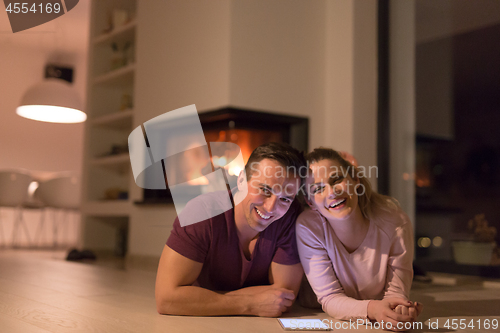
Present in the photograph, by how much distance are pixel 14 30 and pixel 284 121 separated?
17.3 ft

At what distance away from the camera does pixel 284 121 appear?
3.38m

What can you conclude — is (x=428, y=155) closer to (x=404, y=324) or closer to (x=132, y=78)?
(x=404, y=324)

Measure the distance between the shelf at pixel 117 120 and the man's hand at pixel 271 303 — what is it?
2.99 meters

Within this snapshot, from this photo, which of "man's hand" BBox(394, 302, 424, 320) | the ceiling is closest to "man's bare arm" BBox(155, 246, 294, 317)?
"man's hand" BBox(394, 302, 424, 320)

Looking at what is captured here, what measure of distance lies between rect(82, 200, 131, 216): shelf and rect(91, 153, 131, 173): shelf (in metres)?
0.39

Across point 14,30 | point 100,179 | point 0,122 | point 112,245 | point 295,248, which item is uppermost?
point 14,30

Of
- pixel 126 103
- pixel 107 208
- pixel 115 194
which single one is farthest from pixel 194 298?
pixel 126 103

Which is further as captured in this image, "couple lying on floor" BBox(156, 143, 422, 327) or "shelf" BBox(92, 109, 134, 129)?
"shelf" BBox(92, 109, 134, 129)

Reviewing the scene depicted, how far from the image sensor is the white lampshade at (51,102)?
409cm

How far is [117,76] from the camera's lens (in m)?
4.53

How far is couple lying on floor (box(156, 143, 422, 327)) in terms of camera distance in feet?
5.14

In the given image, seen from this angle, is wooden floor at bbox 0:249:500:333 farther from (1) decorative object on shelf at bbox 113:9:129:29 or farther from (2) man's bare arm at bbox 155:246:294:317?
(1) decorative object on shelf at bbox 113:9:129:29

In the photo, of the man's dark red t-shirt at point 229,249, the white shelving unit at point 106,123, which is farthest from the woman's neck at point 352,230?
the white shelving unit at point 106,123

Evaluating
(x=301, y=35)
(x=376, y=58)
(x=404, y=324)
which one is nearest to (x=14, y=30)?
(x=301, y=35)
